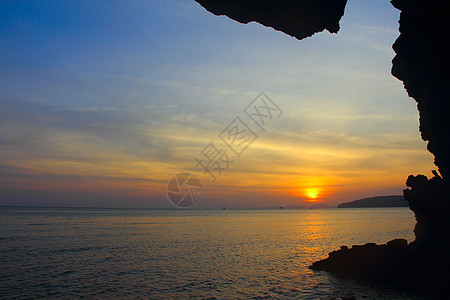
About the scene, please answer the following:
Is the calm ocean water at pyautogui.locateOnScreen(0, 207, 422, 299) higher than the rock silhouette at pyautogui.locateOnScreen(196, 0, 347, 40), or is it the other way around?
the rock silhouette at pyautogui.locateOnScreen(196, 0, 347, 40)

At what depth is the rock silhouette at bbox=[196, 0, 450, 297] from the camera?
15312 mm

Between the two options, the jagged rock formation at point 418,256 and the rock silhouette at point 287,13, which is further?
the jagged rock formation at point 418,256

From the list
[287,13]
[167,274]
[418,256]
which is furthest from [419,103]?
[167,274]

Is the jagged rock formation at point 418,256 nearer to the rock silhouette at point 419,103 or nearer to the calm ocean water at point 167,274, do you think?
the rock silhouette at point 419,103

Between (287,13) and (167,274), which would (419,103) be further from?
(167,274)

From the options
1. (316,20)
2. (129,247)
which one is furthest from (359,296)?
(129,247)

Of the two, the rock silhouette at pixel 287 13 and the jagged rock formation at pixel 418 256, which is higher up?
the rock silhouette at pixel 287 13

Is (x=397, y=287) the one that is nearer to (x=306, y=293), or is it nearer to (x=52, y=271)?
(x=306, y=293)

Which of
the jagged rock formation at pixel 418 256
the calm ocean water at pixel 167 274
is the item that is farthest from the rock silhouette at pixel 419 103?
the calm ocean water at pixel 167 274

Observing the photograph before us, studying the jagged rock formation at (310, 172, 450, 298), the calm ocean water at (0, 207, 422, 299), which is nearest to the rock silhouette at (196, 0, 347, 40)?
the jagged rock formation at (310, 172, 450, 298)

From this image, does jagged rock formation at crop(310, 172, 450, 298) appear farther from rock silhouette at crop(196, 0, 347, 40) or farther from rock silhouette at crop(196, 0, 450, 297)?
rock silhouette at crop(196, 0, 347, 40)

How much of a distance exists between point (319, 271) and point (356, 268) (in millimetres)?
2779

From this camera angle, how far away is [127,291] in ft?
56.5

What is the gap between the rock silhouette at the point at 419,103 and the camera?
1531 centimetres
